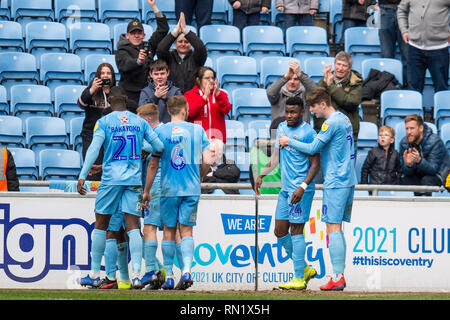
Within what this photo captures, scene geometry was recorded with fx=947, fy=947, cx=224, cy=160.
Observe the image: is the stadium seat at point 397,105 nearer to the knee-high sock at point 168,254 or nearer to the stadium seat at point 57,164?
the stadium seat at point 57,164

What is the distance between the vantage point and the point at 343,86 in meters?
12.6

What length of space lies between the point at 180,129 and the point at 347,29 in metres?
6.27

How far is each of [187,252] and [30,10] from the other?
7191 mm

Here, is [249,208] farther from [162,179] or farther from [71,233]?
[71,233]

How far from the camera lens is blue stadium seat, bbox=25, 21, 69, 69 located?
15.0 m

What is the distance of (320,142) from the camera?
1015 centimetres

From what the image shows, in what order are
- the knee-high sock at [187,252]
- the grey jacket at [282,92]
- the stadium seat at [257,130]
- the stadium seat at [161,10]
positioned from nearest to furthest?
the knee-high sock at [187,252] < the grey jacket at [282,92] < the stadium seat at [257,130] < the stadium seat at [161,10]

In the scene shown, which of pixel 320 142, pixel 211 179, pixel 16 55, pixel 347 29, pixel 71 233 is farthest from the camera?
pixel 347 29

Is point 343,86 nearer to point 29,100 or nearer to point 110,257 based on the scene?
point 110,257

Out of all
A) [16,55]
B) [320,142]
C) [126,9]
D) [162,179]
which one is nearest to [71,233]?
[162,179]

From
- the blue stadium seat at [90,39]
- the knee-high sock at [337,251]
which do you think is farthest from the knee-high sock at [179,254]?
the blue stadium seat at [90,39]

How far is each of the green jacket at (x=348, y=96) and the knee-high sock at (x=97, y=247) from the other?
3873 millimetres

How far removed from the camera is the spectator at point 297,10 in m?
15.6

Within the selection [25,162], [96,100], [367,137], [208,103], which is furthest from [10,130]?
[367,137]
